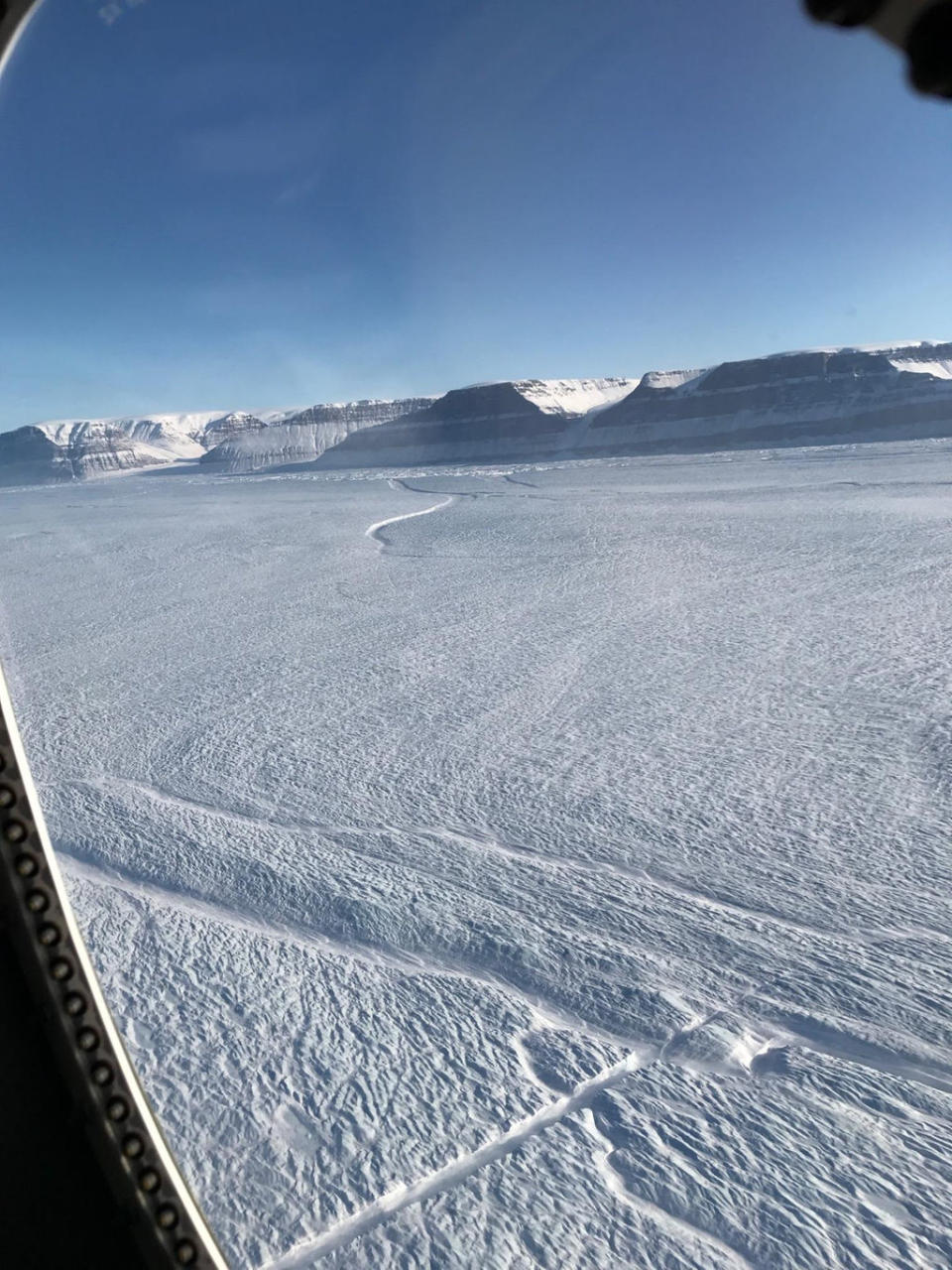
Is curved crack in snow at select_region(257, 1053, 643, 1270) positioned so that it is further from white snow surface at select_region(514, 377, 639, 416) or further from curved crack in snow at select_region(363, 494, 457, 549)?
white snow surface at select_region(514, 377, 639, 416)

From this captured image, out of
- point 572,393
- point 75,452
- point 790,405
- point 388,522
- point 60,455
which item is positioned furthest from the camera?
point 572,393

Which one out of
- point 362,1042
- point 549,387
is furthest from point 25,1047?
point 549,387

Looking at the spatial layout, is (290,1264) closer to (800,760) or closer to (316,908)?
(316,908)

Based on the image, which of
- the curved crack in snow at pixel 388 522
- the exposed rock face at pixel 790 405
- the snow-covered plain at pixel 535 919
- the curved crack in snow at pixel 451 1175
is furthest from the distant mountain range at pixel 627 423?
the curved crack in snow at pixel 451 1175

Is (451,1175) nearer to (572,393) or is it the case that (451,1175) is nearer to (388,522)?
(388,522)

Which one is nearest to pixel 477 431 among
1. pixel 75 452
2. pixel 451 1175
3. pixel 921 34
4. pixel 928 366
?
pixel 928 366

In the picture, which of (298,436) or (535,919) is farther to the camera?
(298,436)
